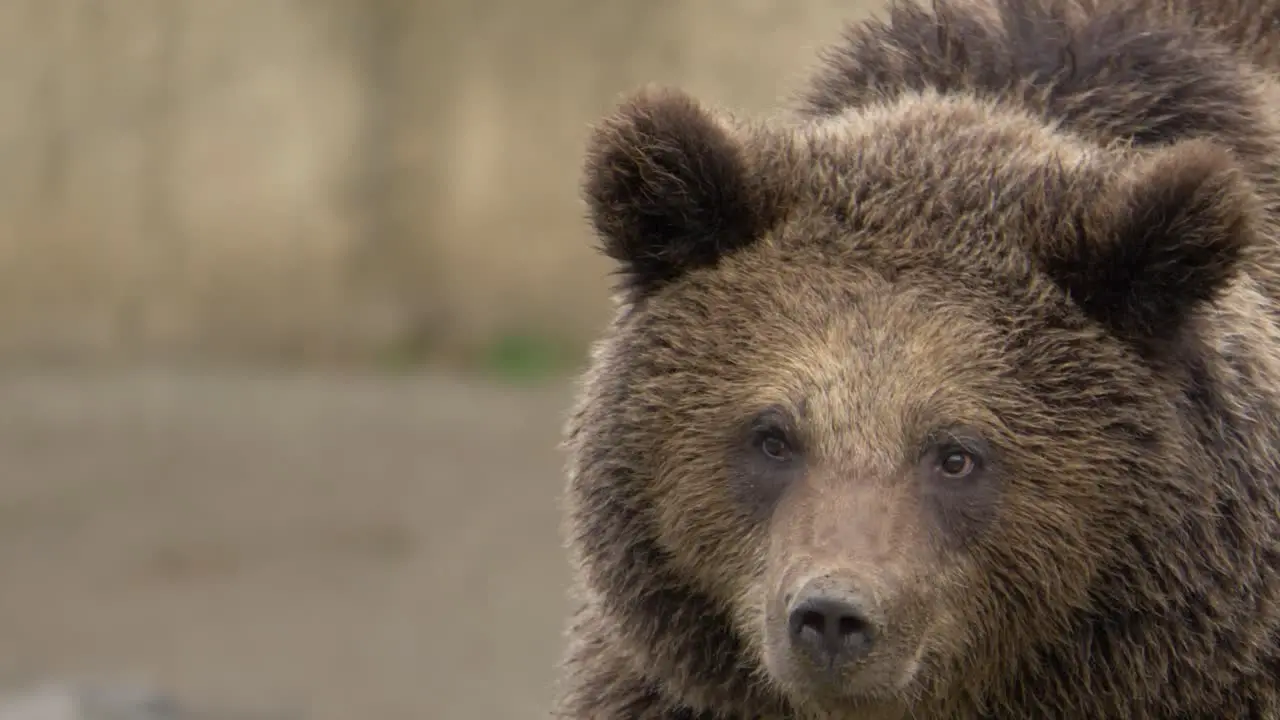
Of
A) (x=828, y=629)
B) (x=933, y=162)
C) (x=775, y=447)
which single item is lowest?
(x=828, y=629)

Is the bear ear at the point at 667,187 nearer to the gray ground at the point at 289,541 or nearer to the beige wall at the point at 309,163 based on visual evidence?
the gray ground at the point at 289,541

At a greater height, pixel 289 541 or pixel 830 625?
pixel 830 625

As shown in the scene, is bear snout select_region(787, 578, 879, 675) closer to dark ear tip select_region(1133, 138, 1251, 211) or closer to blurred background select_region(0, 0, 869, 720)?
dark ear tip select_region(1133, 138, 1251, 211)

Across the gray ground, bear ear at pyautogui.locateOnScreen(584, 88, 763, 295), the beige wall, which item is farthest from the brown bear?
the beige wall

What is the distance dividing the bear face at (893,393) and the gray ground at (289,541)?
523 cm

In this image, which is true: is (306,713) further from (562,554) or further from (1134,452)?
(1134,452)

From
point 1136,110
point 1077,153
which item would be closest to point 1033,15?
point 1136,110

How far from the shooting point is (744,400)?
186 inches

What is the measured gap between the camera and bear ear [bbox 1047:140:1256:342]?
4477mm

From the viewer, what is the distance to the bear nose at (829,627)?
13.9ft

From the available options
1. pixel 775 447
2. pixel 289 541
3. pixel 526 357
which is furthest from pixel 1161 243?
pixel 526 357

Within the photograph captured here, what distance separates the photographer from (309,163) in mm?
14102

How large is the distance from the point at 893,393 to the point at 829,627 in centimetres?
57

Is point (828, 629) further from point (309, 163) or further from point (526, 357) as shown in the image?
point (309, 163)
